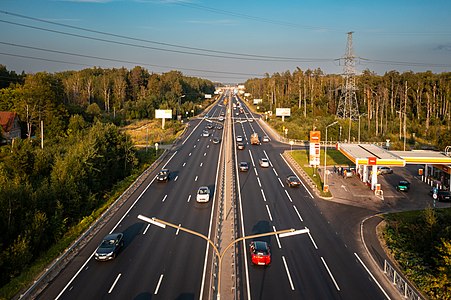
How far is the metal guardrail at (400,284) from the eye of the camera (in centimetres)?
2148

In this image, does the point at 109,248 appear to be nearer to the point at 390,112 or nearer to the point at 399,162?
the point at 399,162

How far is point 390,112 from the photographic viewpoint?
106m

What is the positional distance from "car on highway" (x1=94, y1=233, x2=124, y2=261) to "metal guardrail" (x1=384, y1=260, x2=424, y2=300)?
58.1 ft

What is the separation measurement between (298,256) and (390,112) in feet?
297

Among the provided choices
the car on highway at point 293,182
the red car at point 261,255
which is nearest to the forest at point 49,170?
the red car at point 261,255

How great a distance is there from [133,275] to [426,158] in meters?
36.4

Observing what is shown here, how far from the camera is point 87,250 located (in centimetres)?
2764

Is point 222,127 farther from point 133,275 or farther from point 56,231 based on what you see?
point 133,275

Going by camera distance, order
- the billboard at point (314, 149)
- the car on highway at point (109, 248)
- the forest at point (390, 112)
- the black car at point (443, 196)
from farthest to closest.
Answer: the forest at point (390, 112) → the billboard at point (314, 149) → the black car at point (443, 196) → the car on highway at point (109, 248)

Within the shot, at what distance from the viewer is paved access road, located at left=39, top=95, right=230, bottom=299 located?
21.9 m

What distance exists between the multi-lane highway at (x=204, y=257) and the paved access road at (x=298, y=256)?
57 mm

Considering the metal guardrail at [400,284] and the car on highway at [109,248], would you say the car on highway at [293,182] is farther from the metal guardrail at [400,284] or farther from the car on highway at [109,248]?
the car on highway at [109,248]

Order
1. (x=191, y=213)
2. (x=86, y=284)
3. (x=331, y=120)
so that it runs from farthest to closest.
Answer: (x=331, y=120), (x=191, y=213), (x=86, y=284)

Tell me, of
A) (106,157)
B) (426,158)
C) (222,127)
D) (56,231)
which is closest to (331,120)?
(222,127)
